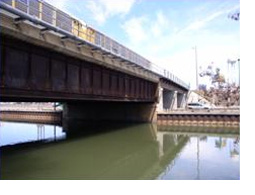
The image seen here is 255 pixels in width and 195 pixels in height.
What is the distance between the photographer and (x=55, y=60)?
60.0 feet

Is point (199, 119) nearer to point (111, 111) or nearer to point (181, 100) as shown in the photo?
point (111, 111)

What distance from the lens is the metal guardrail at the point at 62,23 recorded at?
43.5 feet

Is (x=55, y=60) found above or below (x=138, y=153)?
above

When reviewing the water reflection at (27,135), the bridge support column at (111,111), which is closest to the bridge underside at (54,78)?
the water reflection at (27,135)

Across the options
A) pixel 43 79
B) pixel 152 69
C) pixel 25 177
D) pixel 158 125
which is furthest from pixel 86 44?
pixel 158 125

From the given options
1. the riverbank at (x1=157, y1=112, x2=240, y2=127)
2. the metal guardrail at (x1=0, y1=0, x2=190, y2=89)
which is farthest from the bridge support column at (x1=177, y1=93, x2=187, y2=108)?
the metal guardrail at (x1=0, y1=0, x2=190, y2=89)

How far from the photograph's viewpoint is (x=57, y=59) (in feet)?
60.6

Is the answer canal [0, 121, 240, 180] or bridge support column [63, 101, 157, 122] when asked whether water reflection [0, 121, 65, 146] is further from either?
bridge support column [63, 101, 157, 122]

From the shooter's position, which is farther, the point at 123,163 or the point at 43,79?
the point at 43,79

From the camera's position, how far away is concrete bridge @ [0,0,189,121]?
552 inches

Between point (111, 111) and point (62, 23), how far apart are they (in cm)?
2903

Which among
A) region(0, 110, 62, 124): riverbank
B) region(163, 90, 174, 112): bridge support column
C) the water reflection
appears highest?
region(163, 90, 174, 112): bridge support column
